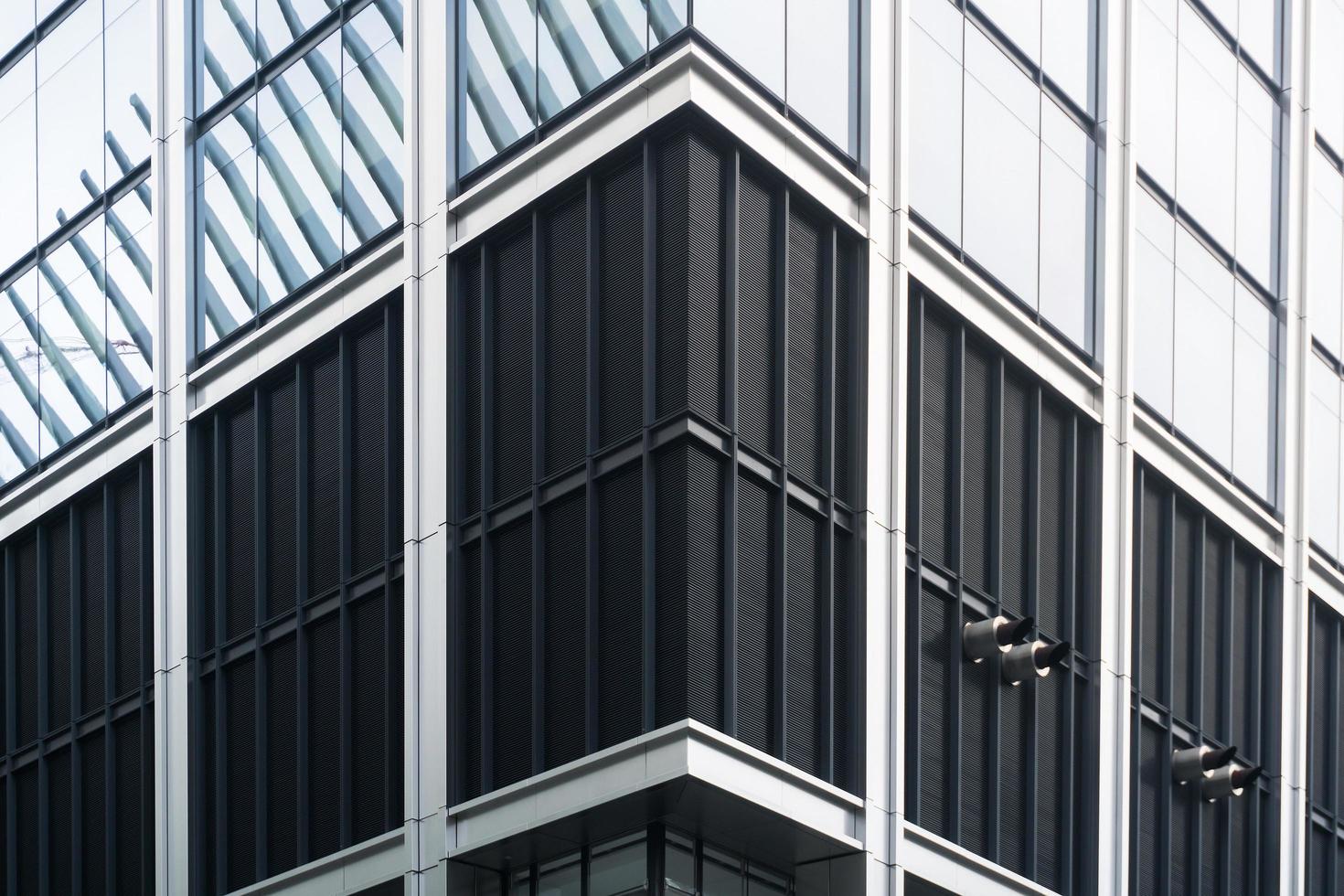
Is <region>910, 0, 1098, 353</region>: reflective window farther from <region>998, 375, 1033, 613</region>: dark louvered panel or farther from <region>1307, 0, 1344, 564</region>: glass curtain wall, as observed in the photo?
<region>1307, 0, 1344, 564</region>: glass curtain wall

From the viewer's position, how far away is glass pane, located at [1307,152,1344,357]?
44.5 meters

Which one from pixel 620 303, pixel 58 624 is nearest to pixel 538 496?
pixel 620 303

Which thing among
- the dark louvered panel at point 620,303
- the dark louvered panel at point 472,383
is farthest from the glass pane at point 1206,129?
the dark louvered panel at point 472,383

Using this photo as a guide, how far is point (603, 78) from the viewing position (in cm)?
3050

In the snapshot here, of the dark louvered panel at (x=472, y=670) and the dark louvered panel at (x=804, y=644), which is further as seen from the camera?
the dark louvered panel at (x=472, y=670)

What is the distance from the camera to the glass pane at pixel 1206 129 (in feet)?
134

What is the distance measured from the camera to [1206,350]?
1597 inches

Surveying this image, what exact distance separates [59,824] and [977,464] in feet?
56.4

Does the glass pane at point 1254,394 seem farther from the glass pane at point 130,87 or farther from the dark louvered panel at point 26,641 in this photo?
the dark louvered panel at point 26,641

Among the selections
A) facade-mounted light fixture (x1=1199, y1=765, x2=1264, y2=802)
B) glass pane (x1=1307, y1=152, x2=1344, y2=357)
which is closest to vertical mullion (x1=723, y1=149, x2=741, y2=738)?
facade-mounted light fixture (x1=1199, y1=765, x2=1264, y2=802)

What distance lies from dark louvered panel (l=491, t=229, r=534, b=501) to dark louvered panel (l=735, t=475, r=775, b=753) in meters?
3.30

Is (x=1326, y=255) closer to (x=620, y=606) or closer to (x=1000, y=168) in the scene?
(x=1000, y=168)

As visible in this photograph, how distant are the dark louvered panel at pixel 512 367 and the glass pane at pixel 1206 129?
14.4 meters

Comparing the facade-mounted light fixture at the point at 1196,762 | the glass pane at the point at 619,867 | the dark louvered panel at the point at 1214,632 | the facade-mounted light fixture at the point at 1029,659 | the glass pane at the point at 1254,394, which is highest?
the glass pane at the point at 1254,394
